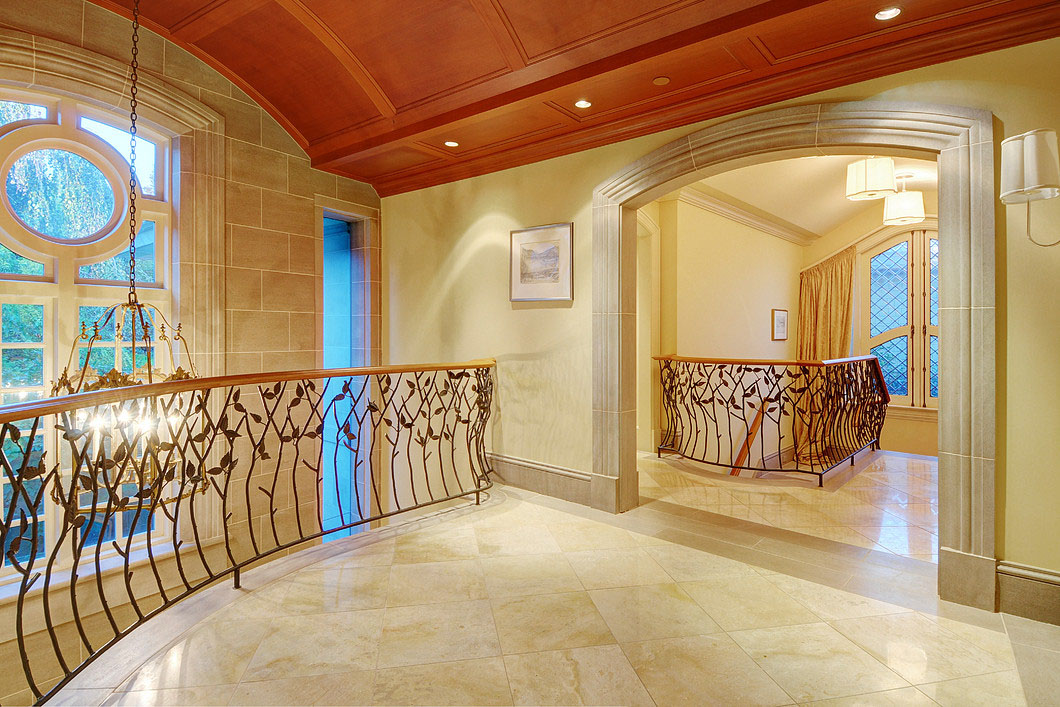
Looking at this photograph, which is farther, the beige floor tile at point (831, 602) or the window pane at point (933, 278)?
the window pane at point (933, 278)

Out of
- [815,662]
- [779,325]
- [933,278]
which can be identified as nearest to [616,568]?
[815,662]

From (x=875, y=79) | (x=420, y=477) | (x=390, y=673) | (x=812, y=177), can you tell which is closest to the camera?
(x=390, y=673)

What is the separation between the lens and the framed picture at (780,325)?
8.63 metres

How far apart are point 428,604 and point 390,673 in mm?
542

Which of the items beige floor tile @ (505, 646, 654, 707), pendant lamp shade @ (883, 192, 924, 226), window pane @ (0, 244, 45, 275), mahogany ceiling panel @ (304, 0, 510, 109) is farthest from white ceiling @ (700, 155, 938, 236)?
window pane @ (0, 244, 45, 275)

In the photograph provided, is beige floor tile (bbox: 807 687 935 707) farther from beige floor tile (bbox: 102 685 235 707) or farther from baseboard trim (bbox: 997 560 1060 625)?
beige floor tile (bbox: 102 685 235 707)

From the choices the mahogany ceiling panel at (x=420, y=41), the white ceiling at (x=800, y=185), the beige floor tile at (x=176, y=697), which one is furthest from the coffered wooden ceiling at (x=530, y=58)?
the beige floor tile at (x=176, y=697)

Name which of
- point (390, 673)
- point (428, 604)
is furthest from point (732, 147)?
point (390, 673)

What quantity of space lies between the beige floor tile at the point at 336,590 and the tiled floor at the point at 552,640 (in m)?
0.01

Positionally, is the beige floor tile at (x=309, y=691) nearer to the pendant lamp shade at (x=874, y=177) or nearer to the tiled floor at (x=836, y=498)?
the tiled floor at (x=836, y=498)

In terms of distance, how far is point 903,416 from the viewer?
8633mm

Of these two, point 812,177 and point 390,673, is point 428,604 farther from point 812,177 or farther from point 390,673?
point 812,177

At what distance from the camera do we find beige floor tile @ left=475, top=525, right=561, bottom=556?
3.35m

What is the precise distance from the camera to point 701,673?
215 centimetres
